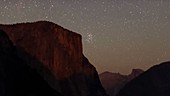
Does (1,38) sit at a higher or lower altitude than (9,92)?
higher

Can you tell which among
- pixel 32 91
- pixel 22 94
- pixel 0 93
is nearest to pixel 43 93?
pixel 32 91

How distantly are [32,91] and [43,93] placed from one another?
5.53m

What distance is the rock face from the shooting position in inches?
3774

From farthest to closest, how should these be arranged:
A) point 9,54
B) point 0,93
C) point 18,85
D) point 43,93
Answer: point 9,54 < point 43,93 < point 18,85 < point 0,93

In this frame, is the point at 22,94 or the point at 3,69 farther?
the point at 3,69

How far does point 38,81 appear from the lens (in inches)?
4685

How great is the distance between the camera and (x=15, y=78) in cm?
10562

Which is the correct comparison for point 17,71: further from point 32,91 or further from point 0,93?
point 0,93

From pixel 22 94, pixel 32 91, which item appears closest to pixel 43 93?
pixel 32 91

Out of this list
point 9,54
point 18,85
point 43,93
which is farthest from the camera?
point 9,54

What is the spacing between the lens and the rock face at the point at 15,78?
95869 millimetres

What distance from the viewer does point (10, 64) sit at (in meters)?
112

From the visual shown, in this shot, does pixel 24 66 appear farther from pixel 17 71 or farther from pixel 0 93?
pixel 0 93

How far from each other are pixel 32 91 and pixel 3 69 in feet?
28.4
